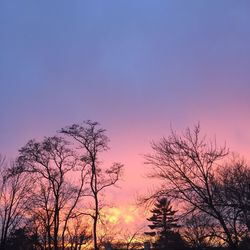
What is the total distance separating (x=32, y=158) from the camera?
39.2 meters

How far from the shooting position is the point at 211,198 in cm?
2314

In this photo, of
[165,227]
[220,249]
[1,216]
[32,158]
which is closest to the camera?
[220,249]

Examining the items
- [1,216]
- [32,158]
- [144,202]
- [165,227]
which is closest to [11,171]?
[32,158]

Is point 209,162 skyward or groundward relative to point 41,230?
groundward

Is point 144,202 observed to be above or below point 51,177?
below

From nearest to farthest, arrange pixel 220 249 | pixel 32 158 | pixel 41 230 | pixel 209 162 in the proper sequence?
pixel 209 162 < pixel 220 249 < pixel 32 158 < pixel 41 230

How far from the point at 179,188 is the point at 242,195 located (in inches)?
145

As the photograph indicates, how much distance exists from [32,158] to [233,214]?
1987cm

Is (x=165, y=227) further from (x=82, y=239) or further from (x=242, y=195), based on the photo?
(x=242, y=195)

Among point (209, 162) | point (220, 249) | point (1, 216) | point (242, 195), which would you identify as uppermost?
point (1, 216)

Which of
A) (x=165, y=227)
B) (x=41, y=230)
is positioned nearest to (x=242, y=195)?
(x=41, y=230)

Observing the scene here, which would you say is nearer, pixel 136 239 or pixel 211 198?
pixel 211 198

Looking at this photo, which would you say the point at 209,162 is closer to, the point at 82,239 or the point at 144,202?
the point at 144,202

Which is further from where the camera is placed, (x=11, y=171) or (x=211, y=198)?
(x=11, y=171)
